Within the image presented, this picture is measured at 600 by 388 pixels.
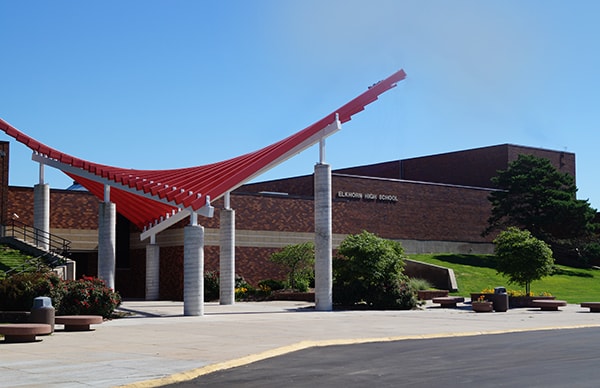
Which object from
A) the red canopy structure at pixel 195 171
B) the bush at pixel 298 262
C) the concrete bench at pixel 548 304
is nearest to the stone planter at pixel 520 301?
the concrete bench at pixel 548 304

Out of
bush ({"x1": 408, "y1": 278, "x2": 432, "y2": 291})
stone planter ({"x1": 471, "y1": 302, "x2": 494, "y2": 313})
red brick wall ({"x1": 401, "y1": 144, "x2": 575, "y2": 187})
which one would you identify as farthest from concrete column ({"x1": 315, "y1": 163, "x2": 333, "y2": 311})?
red brick wall ({"x1": 401, "y1": 144, "x2": 575, "y2": 187})

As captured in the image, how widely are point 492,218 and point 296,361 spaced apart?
158ft

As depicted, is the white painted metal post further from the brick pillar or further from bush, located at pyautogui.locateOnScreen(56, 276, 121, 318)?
bush, located at pyautogui.locateOnScreen(56, 276, 121, 318)

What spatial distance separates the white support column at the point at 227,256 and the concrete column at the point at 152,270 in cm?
759

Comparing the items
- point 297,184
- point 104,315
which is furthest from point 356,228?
point 104,315

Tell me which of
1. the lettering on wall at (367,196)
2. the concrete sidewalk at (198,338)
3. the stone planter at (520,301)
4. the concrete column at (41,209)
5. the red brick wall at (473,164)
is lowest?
the stone planter at (520,301)

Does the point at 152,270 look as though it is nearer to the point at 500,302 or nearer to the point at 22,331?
the point at 500,302

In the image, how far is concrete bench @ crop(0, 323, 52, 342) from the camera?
1717 centimetres

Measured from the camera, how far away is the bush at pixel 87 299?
25531mm

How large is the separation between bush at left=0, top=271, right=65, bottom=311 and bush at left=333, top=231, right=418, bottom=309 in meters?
13.6

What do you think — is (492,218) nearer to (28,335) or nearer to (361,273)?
(361,273)

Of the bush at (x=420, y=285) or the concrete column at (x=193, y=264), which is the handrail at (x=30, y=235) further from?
the bush at (x=420, y=285)

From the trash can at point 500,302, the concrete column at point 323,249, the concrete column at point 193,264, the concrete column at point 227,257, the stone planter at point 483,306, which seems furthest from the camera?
the concrete column at point 227,257

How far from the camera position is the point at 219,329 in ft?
72.2
